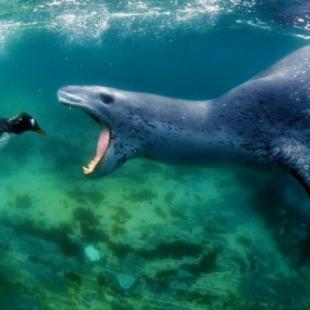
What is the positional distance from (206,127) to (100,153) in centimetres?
131

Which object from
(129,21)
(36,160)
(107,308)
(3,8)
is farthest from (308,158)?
(129,21)

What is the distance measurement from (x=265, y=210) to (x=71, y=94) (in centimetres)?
612

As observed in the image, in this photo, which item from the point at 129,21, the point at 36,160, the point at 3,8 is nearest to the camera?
the point at 36,160

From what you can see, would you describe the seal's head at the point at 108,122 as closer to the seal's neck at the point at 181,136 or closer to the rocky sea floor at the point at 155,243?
the seal's neck at the point at 181,136

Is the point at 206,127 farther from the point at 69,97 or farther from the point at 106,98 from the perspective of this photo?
the point at 69,97

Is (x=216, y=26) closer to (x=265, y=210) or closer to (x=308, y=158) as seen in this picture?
(x=265, y=210)

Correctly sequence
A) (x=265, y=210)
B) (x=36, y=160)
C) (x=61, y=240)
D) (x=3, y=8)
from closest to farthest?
(x=61, y=240) → (x=265, y=210) → (x=36, y=160) → (x=3, y=8)

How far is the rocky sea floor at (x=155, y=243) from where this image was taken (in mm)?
6547

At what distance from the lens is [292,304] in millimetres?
6379

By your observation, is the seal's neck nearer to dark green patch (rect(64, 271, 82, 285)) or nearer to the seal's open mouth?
the seal's open mouth

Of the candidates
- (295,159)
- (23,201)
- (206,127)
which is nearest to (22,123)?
(206,127)

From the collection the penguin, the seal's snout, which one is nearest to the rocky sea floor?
the seal's snout

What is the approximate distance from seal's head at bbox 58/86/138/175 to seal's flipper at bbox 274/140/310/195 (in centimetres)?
168

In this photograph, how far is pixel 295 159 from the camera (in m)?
4.40
